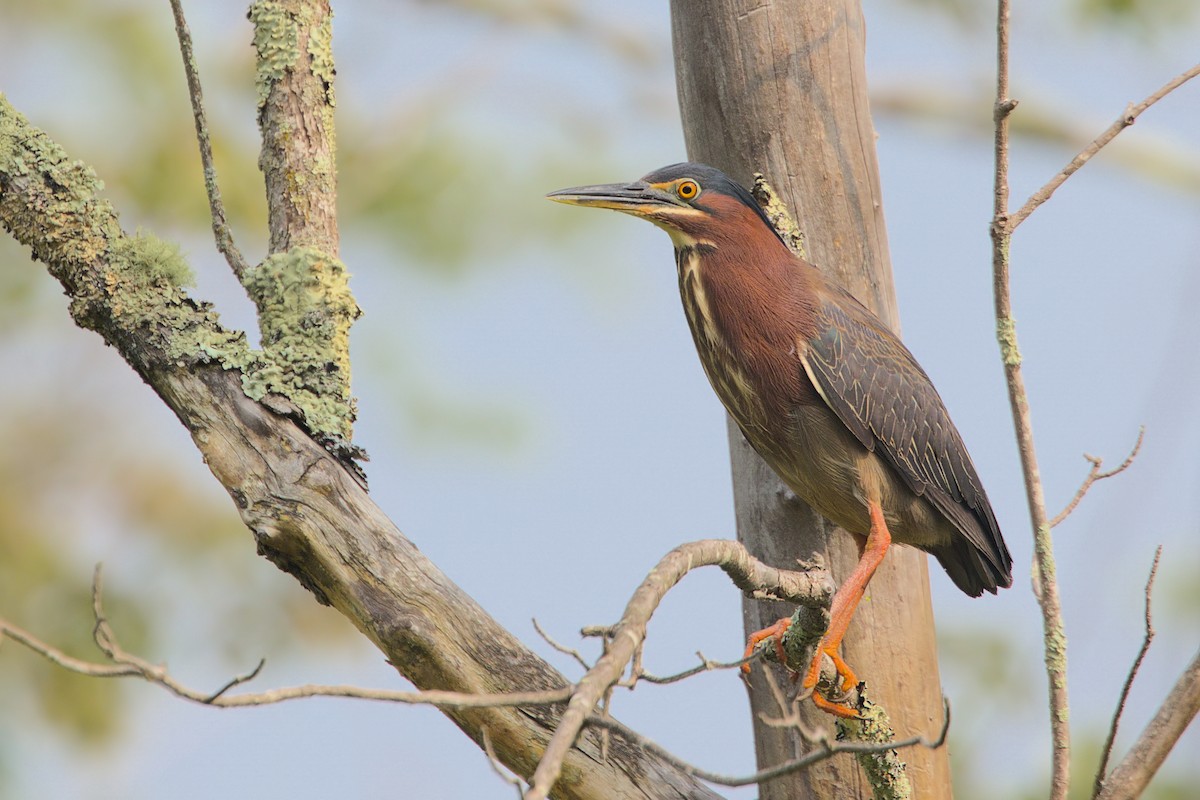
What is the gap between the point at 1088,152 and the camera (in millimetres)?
2496

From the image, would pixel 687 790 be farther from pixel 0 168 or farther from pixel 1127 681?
pixel 0 168

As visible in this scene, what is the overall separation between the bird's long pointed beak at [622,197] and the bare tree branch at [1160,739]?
1.71 metres

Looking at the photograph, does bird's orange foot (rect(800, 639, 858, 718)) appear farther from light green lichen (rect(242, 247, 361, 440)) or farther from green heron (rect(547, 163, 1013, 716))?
light green lichen (rect(242, 247, 361, 440))

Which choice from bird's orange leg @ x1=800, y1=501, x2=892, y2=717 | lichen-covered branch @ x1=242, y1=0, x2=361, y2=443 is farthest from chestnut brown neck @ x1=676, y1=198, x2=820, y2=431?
lichen-covered branch @ x1=242, y1=0, x2=361, y2=443

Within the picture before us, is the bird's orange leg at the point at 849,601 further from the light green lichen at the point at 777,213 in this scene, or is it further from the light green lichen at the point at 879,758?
the light green lichen at the point at 777,213

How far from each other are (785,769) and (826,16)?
2.15 m

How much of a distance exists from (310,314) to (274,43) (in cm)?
61

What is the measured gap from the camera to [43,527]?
611cm

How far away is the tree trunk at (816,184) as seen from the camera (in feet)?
9.93

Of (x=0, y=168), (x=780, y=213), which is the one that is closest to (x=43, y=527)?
(x=0, y=168)

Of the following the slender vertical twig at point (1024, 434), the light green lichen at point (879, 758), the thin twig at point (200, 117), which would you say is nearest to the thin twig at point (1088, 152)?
the slender vertical twig at point (1024, 434)

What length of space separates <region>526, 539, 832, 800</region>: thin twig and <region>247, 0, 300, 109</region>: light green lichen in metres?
1.42

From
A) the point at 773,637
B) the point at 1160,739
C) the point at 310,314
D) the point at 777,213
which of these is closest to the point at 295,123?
the point at 310,314

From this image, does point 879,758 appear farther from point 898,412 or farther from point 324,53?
point 324,53
